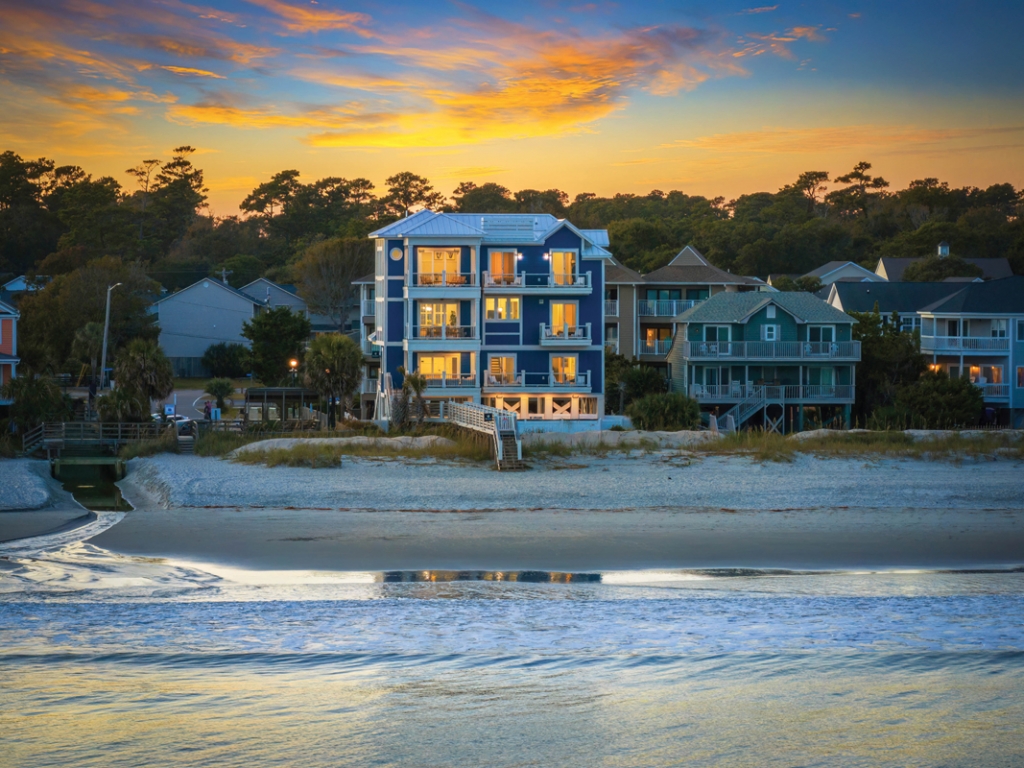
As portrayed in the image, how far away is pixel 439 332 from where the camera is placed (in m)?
45.4

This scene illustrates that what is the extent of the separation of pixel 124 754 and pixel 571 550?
12.6 m

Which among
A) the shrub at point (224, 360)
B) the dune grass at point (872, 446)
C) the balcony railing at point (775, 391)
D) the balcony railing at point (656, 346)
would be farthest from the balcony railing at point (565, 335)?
the shrub at point (224, 360)

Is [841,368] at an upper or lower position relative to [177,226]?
lower

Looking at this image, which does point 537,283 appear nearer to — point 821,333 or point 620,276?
point 620,276

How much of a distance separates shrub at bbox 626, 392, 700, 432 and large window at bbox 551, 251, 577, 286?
683 cm

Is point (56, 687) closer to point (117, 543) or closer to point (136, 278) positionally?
point (117, 543)

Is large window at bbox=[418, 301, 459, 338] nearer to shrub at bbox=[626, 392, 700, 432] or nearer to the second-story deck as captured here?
shrub at bbox=[626, 392, 700, 432]

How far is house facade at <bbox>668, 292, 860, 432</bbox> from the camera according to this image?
4931 centimetres

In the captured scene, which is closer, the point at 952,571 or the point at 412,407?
the point at 952,571

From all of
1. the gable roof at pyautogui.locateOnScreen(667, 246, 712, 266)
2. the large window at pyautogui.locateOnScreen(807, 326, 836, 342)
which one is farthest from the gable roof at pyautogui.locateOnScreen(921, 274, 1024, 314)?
the gable roof at pyautogui.locateOnScreen(667, 246, 712, 266)

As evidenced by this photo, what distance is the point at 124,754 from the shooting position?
10.5m

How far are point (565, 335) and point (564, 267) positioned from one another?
10.5 feet

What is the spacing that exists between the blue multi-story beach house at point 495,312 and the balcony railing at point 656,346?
438 inches

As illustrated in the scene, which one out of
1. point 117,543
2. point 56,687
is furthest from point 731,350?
point 56,687
